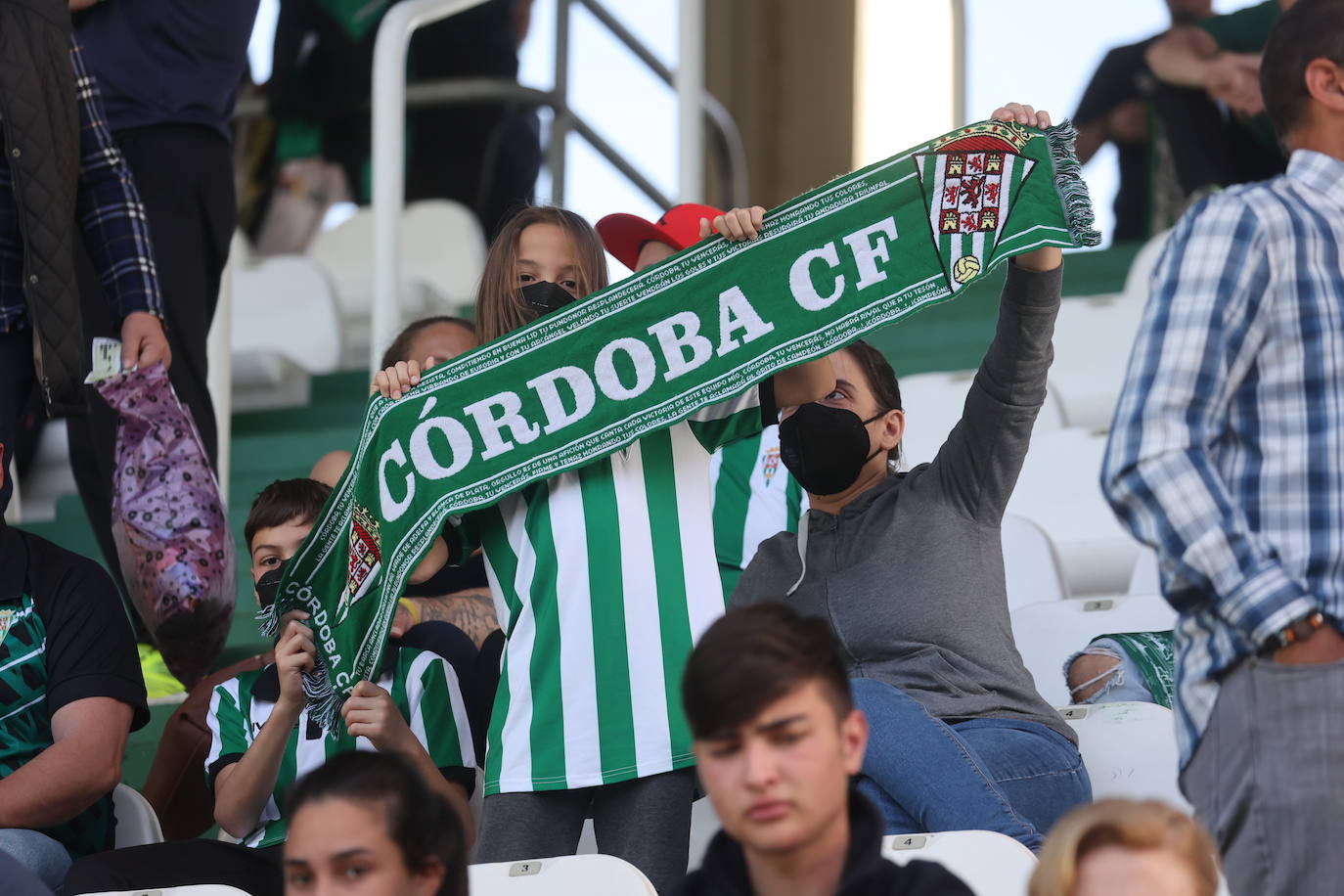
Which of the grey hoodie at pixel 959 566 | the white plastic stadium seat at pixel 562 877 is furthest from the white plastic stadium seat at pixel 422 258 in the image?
the white plastic stadium seat at pixel 562 877

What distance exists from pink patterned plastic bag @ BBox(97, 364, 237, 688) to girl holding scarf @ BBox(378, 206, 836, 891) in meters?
0.71

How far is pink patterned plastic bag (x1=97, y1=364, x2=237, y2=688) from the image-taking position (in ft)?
11.2

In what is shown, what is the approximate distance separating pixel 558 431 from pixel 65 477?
2871mm

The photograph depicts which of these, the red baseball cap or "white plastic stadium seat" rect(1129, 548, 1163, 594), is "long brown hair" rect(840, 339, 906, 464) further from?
"white plastic stadium seat" rect(1129, 548, 1163, 594)

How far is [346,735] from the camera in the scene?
301cm

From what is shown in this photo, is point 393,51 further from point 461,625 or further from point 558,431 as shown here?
point 558,431

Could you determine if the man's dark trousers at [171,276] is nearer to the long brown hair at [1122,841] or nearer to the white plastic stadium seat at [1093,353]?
the white plastic stadium seat at [1093,353]

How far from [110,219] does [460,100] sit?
296 cm

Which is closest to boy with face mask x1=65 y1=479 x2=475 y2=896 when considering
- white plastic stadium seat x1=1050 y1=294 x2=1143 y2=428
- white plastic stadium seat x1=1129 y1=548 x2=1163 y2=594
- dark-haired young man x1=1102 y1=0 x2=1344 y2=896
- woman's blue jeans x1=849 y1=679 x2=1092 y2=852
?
woman's blue jeans x1=849 y1=679 x2=1092 y2=852

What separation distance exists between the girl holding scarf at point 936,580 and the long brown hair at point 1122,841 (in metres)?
0.68

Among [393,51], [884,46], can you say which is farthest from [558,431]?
[884,46]

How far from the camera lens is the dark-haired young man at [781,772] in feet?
6.12

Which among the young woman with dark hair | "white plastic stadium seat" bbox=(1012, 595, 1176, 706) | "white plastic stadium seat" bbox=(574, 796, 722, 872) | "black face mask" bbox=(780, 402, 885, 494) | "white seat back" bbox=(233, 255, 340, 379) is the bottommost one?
"white plastic stadium seat" bbox=(574, 796, 722, 872)

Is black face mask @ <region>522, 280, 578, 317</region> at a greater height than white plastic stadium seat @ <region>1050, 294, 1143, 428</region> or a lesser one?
lesser
